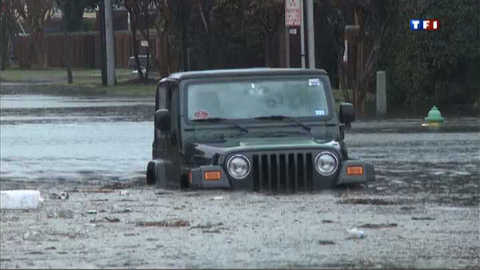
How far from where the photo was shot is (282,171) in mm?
15961

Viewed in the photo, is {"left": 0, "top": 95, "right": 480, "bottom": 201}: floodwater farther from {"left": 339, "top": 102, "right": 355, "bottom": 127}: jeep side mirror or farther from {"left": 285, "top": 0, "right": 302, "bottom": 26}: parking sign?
{"left": 285, "top": 0, "right": 302, "bottom": 26}: parking sign

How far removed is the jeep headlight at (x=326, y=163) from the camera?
1596cm

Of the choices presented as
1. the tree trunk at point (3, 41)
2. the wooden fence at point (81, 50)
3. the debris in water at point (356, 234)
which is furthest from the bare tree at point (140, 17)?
the debris in water at point (356, 234)

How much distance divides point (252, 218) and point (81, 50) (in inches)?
3166

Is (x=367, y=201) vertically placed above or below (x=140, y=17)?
below

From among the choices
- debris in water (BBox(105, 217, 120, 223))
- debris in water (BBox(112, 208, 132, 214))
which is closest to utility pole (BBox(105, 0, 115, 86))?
debris in water (BBox(112, 208, 132, 214))

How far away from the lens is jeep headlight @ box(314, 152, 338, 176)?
52.4 ft

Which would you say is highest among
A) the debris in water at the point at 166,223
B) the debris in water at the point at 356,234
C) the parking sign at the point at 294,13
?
the parking sign at the point at 294,13

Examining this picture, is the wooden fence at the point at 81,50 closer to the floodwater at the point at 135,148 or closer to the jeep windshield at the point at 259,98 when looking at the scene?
the floodwater at the point at 135,148

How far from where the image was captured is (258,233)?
1277 centimetres

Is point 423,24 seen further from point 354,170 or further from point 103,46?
point 103,46

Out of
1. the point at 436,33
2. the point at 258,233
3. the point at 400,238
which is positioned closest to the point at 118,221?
the point at 258,233

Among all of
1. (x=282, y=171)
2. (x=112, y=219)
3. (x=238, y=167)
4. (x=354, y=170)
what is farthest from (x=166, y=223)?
(x=354, y=170)

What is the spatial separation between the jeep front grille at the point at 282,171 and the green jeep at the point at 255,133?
0.4 inches
